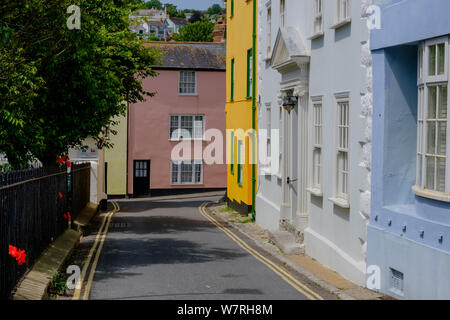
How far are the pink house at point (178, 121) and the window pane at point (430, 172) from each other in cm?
3497

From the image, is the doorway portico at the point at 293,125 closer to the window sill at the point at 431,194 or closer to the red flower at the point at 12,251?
the window sill at the point at 431,194

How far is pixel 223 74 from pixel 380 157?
34.7 m

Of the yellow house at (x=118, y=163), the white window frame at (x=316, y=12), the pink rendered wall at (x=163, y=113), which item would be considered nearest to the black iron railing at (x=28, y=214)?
the white window frame at (x=316, y=12)

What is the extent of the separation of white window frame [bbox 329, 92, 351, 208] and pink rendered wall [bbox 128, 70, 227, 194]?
30.9 m

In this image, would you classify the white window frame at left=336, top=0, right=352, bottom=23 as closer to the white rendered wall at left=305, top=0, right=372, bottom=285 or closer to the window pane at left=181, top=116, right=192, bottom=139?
the white rendered wall at left=305, top=0, right=372, bottom=285

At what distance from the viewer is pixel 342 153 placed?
1306 centimetres

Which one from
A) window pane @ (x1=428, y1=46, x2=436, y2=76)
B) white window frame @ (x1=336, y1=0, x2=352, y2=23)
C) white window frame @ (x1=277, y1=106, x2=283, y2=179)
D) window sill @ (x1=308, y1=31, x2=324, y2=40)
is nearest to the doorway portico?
white window frame @ (x1=277, y1=106, x2=283, y2=179)

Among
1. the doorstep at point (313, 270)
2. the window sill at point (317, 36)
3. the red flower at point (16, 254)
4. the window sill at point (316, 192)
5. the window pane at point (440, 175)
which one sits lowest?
the doorstep at point (313, 270)

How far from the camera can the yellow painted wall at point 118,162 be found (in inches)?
1698

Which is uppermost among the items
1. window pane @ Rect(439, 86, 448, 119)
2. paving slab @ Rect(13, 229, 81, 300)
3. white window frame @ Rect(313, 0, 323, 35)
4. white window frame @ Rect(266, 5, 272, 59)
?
white window frame @ Rect(266, 5, 272, 59)

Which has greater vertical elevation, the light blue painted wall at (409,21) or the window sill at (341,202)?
the light blue painted wall at (409,21)

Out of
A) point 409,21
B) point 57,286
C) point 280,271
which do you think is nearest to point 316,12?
point 409,21

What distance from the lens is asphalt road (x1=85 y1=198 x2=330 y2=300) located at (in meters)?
10.5
